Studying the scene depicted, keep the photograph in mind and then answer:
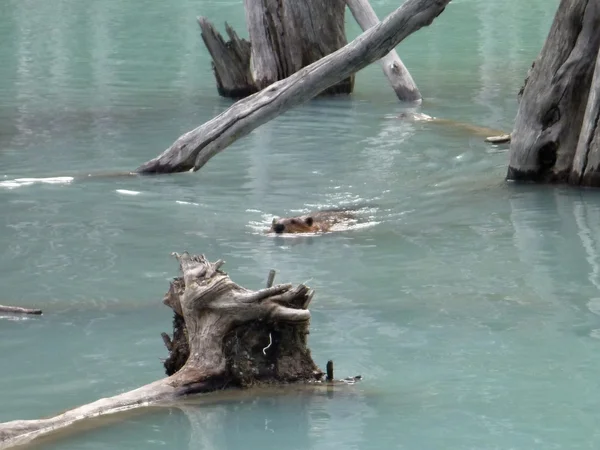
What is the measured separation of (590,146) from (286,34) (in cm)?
666

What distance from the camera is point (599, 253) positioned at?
6852 millimetres

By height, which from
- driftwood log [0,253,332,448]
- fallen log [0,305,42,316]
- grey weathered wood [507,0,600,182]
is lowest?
fallen log [0,305,42,316]

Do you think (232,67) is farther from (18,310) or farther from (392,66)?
(18,310)

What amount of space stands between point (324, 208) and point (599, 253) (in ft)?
6.99

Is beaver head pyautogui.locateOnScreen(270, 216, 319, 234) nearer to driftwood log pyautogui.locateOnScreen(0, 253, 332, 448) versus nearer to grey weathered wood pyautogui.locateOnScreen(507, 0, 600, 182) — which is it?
grey weathered wood pyautogui.locateOnScreen(507, 0, 600, 182)

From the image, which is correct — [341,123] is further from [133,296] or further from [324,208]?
[133,296]

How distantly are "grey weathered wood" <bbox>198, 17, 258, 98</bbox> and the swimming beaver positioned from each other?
7.12 metres

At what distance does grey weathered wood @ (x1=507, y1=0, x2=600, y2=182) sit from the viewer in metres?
8.55

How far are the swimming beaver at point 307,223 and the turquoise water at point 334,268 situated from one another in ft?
0.42

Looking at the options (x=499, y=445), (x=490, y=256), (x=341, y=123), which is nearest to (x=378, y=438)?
(x=499, y=445)

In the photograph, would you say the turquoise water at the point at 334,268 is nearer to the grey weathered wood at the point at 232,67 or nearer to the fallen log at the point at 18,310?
the fallen log at the point at 18,310

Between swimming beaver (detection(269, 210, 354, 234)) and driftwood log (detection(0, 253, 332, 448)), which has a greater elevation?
driftwood log (detection(0, 253, 332, 448))

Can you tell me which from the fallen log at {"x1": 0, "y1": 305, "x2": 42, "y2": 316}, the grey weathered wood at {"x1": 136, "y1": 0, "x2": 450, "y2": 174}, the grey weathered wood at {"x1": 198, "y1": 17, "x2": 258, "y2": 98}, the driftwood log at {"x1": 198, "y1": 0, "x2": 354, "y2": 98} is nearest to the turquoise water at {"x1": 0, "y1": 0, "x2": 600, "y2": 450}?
the fallen log at {"x1": 0, "y1": 305, "x2": 42, "y2": 316}

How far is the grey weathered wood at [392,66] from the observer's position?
1284cm
